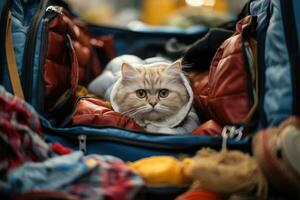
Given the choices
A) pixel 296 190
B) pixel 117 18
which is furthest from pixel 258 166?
pixel 117 18

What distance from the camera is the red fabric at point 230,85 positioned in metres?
0.97

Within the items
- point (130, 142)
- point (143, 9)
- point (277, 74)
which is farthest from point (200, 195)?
point (143, 9)

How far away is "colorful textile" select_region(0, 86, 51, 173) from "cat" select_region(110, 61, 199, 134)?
0.32 m

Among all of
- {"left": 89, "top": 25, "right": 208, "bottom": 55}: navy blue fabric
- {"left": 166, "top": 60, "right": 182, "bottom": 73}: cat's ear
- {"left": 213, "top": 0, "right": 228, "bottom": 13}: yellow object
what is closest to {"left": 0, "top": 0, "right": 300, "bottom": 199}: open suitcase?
{"left": 166, "top": 60, "right": 182, "bottom": 73}: cat's ear

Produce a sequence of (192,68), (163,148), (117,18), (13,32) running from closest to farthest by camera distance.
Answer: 1. (163,148)
2. (13,32)
3. (192,68)
4. (117,18)

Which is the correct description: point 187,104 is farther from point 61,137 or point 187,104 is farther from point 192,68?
point 61,137

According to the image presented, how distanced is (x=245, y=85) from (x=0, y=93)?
54cm

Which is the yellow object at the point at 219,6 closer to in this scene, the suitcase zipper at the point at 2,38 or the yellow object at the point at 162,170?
the suitcase zipper at the point at 2,38

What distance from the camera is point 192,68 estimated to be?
1.26 meters

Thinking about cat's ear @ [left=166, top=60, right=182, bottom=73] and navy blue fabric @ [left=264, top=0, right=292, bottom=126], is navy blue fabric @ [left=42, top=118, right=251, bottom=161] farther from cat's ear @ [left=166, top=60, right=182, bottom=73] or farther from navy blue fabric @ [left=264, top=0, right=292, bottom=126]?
cat's ear @ [left=166, top=60, right=182, bottom=73]

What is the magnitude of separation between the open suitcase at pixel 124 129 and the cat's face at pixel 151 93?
0.14 metres

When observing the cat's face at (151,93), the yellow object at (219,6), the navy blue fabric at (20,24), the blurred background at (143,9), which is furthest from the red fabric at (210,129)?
the yellow object at (219,6)

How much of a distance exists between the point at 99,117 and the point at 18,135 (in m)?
0.28

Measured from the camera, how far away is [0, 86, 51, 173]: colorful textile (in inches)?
30.3
